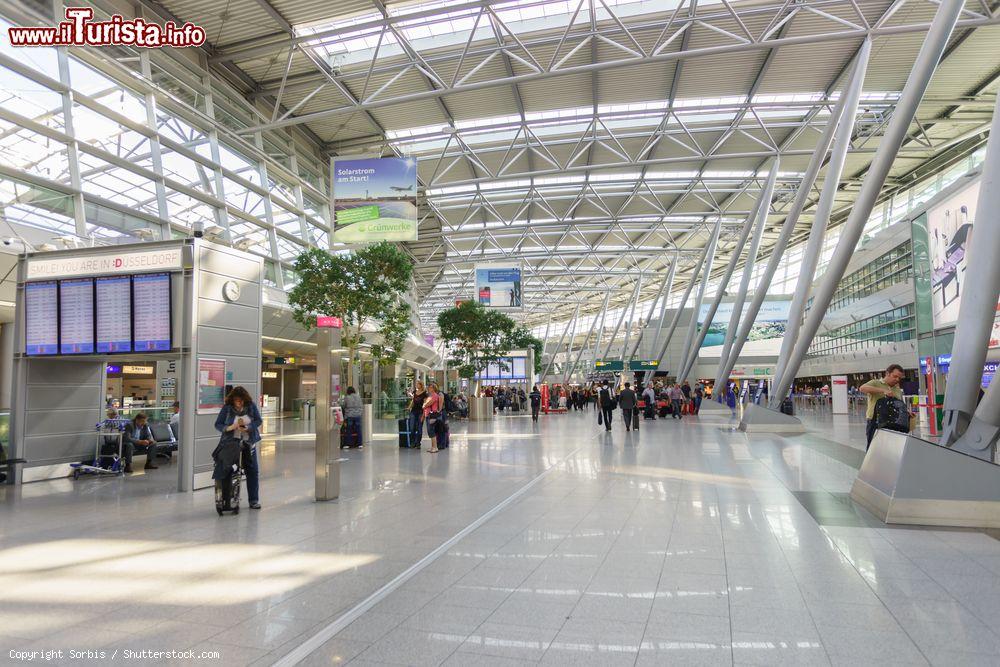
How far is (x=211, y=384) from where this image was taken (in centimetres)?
912

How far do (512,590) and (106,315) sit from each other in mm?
8385

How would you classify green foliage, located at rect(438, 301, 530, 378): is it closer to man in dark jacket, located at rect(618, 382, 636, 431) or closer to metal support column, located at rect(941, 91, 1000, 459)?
man in dark jacket, located at rect(618, 382, 636, 431)

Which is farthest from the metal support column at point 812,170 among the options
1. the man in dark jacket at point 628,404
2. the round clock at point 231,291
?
the round clock at point 231,291

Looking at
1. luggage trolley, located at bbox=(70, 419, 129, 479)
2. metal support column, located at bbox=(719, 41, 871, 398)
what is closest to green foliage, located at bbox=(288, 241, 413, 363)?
luggage trolley, located at bbox=(70, 419, 129, 479)

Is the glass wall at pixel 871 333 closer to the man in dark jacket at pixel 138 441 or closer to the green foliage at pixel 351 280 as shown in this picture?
the green foliage at pixel 351 280

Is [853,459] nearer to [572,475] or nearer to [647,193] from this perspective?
[572,475]

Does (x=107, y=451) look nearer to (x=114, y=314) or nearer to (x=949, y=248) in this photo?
(x=114, y=314)

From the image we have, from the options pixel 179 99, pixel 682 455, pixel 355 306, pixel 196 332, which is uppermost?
pixel 179 99

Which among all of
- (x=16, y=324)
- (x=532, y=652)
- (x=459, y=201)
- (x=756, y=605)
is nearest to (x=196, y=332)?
(x=16, y=324)

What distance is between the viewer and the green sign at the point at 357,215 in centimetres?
1758

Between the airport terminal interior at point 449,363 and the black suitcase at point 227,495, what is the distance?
67 millimetres

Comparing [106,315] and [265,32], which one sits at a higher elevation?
[265,32]

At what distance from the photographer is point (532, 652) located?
A: 3240mm

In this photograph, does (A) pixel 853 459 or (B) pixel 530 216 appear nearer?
(A) pixel 853 459
